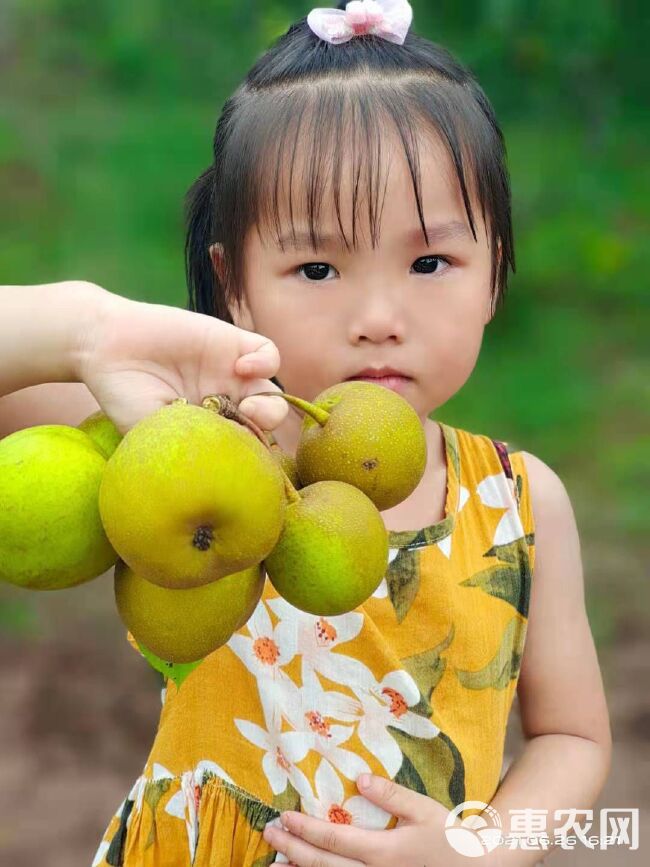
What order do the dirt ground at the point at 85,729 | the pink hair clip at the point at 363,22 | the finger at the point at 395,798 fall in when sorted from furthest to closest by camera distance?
the dirt ground at the point at 85,729
the pink hair clip at the point at 363,22
the finger at the point at 395,798

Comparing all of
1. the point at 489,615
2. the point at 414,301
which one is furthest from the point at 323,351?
the point at 489,615

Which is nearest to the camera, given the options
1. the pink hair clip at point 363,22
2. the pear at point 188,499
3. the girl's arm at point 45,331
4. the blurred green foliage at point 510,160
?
the pear at point 188,499

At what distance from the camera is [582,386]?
15.5 feet

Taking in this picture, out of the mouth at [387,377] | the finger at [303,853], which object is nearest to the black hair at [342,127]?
the mouth at [387,377]

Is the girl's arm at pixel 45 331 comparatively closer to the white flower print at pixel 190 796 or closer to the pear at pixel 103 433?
the pear at pixel 103 433

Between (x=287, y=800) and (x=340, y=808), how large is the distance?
71mm

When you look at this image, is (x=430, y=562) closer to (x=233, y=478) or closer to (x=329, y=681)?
(x=329, y=681)

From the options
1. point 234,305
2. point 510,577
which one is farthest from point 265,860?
point 234,305

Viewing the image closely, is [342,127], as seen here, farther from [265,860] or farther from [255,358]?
[265,860]

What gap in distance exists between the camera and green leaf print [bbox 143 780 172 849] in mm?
1663

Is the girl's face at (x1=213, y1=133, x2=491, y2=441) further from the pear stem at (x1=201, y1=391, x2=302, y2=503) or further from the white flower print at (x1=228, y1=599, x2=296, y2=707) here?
the pear stem at (x1=201, y1=391, x2=302, y2=503)

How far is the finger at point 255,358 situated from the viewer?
1111 millimetres

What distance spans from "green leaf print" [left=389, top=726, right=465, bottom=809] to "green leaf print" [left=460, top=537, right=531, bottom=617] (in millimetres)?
214

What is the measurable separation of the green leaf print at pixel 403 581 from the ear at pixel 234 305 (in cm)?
37
